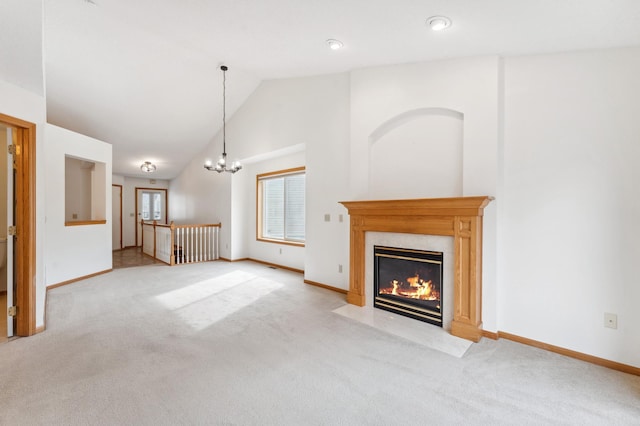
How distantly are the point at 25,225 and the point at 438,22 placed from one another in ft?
14.0

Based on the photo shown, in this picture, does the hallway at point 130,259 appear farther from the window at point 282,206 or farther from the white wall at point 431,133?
the white wall at point 431,133

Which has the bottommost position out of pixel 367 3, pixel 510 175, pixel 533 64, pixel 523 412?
pixel 523 412

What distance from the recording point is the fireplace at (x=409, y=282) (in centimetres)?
322

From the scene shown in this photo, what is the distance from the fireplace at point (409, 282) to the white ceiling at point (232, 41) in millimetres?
2173

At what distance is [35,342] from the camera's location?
2.75m

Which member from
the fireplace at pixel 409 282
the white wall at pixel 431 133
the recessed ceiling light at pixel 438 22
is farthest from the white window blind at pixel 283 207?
the recessed ceiling light at pixel 438 22

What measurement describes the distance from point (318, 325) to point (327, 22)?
3.07 meters

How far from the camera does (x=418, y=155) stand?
11.5 feet

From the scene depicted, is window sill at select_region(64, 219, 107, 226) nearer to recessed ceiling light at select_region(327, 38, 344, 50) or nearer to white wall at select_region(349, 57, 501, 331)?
white wall at select_region(349, 57, 501, 331)

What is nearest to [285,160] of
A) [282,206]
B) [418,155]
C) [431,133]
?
[282,206]

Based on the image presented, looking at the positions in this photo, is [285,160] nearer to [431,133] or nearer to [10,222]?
[431,133]

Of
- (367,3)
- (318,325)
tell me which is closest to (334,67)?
(367,3)

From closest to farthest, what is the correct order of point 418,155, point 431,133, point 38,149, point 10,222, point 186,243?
point 10,222
point 38,149
point 431,133
point 418,155
point 186,243

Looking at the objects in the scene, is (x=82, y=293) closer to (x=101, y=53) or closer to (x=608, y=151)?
(x=101, y=53)
